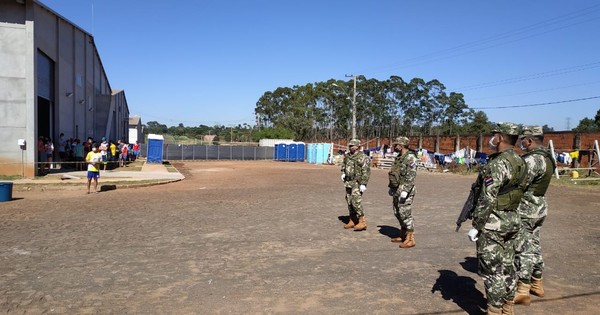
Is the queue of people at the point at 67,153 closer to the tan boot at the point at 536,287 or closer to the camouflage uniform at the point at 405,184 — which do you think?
the camouflage uniform at the point at 405,184

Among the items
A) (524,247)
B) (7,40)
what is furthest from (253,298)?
(7,40)

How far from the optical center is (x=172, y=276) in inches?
223

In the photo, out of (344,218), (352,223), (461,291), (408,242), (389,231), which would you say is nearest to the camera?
(461,291)

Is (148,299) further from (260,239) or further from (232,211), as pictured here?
(232,211)

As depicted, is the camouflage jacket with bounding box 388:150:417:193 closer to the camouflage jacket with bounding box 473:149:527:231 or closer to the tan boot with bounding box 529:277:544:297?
the tan boot with bounding box 529:277:544:297

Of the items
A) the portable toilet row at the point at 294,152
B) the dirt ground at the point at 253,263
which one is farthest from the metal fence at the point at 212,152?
the dirt ground at the point at 253,263

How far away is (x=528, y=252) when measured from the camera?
16.3 ft

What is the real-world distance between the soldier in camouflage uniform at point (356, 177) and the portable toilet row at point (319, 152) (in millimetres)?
34497

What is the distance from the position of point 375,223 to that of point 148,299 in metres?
5.92

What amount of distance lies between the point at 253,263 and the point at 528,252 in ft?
11.9

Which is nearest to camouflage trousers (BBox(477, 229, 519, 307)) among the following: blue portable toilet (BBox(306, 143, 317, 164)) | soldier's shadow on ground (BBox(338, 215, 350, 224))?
soldier's shadow on ground (BBox(338, 215, 350, 224))

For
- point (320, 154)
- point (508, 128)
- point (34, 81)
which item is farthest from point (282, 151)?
point (508, 128)

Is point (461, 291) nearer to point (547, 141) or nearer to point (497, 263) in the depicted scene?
point (497, 263)

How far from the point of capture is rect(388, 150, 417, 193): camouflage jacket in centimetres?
725
